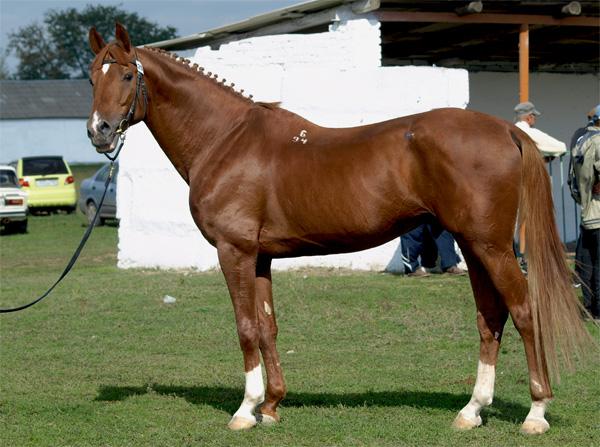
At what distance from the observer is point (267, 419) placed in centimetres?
690

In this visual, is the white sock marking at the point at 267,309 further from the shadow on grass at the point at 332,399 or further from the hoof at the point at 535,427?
the hoof at the point at 535,427

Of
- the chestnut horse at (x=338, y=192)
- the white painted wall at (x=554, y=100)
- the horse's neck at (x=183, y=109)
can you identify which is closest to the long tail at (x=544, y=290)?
the chestnut horse at (x=338, y=192)

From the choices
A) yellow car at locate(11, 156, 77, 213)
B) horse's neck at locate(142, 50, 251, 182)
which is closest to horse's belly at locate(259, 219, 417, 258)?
horse's neck at locate(142, 50, 251, 182)

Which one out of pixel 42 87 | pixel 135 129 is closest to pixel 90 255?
pixel 135 129

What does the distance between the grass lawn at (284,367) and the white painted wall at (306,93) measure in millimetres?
889

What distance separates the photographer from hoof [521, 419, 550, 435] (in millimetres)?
6316

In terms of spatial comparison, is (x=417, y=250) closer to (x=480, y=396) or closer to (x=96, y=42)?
(x=480, y=396)

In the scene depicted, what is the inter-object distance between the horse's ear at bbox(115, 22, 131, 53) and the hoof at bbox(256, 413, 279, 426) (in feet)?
8.99

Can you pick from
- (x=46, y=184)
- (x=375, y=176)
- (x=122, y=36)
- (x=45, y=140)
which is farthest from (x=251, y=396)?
(x=45, y=140)

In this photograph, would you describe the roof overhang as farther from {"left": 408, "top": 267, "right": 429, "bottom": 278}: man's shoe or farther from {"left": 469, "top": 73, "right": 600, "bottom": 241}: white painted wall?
{"left": 408, "top": 267, "right": 429, "bottom": 278}: man's shoe

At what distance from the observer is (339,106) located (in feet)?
48.6

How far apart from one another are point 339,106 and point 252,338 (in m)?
8.37

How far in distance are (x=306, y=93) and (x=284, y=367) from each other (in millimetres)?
6862

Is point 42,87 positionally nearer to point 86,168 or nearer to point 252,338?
point 86,168
